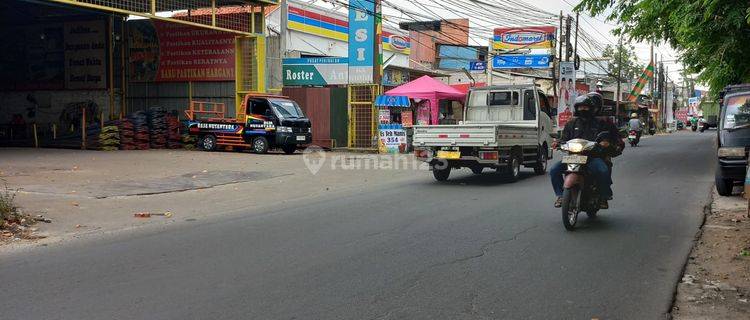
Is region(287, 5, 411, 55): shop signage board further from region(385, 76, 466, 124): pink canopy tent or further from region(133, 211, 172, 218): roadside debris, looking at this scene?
region(133, 211, 172, 218): roadside debris

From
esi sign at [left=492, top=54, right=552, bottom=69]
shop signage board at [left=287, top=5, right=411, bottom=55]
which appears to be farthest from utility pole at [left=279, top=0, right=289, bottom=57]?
esi sign at [left=492, top=54, right=552, bottom=69]

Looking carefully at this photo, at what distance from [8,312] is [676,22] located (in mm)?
10830

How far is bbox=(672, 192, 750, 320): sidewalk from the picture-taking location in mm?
4750

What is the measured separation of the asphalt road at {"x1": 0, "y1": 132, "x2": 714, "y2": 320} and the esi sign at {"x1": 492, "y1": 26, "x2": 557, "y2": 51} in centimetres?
3091

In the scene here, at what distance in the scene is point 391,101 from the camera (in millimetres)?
22594

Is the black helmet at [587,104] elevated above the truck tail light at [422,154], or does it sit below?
above

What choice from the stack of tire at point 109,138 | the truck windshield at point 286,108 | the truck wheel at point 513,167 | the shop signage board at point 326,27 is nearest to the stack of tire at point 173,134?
the stack of tire at point 109,138

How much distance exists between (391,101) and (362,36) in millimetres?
2639

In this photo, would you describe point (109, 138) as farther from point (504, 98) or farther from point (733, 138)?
point (733, 138)

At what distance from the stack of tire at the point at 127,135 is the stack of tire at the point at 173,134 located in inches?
60.5

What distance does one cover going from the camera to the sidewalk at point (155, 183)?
918 cm

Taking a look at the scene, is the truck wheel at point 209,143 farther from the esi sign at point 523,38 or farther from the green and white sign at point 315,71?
the esi sign at point 523,38

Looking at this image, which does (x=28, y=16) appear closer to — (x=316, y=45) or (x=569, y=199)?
(x=316, y=45)

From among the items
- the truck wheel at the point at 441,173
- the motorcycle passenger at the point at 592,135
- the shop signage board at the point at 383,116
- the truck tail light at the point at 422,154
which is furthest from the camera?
the shop signage board at the point at 383,116
